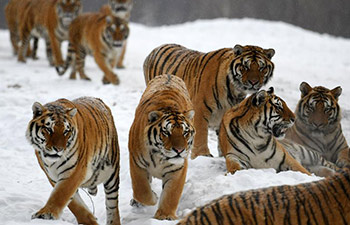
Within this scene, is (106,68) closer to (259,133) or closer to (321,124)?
(321,124)

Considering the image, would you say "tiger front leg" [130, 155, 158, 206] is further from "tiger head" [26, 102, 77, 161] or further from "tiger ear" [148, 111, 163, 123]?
"tiger head" [26, 102, 77, 161]

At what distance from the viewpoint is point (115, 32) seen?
870 centimetres

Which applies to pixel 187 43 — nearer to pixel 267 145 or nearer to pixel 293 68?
pixel 293 68

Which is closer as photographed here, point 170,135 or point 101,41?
point 170,135

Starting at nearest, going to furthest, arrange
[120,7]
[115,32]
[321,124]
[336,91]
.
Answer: [336,91], [321,124], [115,32], [120,7]

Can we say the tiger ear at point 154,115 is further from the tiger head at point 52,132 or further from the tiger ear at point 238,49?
the tiger ear at point 238,49

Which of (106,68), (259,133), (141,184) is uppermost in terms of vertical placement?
(259,133)

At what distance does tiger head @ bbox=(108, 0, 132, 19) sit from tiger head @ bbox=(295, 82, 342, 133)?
5.38m

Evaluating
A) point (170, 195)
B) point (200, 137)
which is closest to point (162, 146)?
point (170, 195)

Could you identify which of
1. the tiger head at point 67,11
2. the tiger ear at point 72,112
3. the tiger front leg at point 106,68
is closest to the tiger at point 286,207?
the tiger ear at point 72,112

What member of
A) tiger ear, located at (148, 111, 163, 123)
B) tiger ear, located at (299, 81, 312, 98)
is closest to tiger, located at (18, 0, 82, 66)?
tiger ear, located at (299, 81, 312, 98)

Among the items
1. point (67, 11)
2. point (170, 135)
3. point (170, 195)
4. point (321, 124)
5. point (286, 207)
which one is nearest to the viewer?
point (286, 207)

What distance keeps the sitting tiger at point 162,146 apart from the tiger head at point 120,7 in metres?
6.44

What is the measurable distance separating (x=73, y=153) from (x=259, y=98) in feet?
5.94
